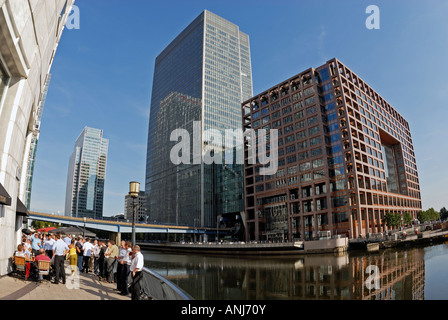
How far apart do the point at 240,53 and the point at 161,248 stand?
106 metres

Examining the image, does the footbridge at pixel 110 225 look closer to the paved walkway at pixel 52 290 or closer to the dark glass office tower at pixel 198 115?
the dark glass office tower at pixel 198 115

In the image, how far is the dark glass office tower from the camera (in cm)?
11212

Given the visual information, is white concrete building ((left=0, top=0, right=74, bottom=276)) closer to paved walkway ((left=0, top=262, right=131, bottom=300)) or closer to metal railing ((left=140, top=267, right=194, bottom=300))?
paved walkway ((left=0, top=262, right=131, bottom=300))

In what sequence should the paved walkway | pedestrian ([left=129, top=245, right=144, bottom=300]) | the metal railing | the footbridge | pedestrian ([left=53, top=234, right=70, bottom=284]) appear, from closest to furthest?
the metal railing, pedestrian ([left=129, top=245, right=144, bottom=300]), the paved walkway, pedestrian ([left=53, top=234, right=70, bottom=284]), the footbridge

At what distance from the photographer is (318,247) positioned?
50938 millimetres

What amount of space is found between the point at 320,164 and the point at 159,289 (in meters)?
72.7

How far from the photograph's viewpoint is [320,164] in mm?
76000

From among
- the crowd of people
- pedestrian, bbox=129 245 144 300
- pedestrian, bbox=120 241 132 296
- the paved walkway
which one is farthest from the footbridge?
pedestrian, bbox=129 245 144 300

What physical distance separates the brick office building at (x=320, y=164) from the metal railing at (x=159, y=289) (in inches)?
2631

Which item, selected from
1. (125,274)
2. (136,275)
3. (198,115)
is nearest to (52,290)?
(125,274)

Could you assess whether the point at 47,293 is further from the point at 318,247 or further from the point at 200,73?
the point at 200,73

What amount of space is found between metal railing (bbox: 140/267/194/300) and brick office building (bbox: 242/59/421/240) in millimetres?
66830

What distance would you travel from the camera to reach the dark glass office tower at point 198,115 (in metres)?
112
